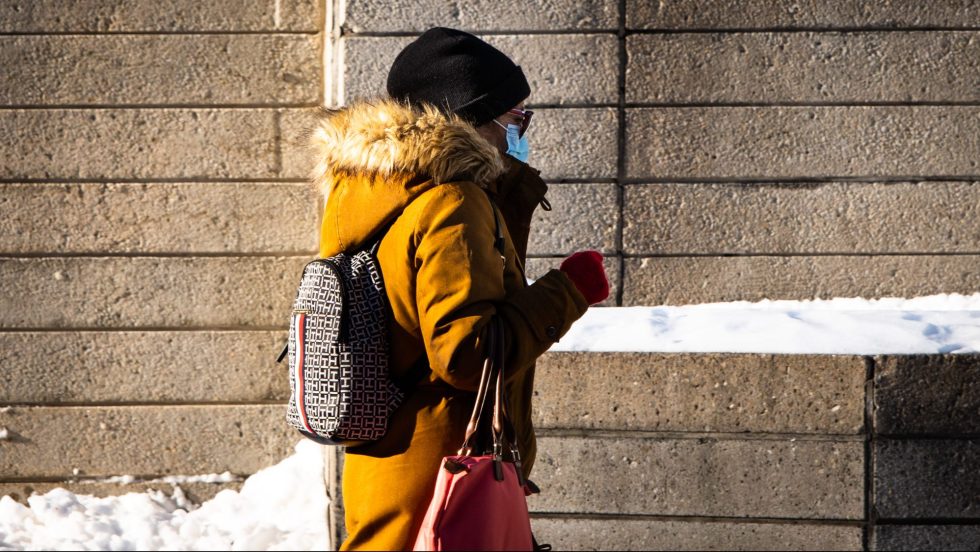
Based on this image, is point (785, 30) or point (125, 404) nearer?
point (785, 30)

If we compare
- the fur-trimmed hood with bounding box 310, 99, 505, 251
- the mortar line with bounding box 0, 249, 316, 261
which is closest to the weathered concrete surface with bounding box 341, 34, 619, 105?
the mortar line with bounding box 0, 249, 316, 261

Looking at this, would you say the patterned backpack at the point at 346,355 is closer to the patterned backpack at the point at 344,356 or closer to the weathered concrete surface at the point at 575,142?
the patterned backpack at the point at 344,356

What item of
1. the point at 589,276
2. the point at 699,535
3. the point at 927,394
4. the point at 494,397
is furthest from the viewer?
the point at 699,535

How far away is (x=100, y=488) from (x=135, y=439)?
0.99 ft

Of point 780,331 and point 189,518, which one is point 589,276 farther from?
point 189,518

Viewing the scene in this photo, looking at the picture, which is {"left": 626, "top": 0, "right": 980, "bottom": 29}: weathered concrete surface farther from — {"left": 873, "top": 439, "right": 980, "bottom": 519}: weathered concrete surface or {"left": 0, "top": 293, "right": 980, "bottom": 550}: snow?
{"left": 873, "top": 439, "right": 980, "bottom": 519}: weathered concrete surface

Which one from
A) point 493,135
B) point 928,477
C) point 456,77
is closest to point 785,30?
point 928,477

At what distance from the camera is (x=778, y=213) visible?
15.3 feet

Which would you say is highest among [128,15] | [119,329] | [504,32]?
[128,15]

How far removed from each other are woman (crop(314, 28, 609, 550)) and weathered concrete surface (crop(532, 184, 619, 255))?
2.16 meters

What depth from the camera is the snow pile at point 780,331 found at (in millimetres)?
3814

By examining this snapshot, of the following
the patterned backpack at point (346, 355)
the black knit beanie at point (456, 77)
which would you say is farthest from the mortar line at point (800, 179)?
the patterned backpack at point (346, 355)

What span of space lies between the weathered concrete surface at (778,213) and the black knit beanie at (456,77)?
2.29 metres

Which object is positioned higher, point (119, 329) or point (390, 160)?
point (390, 160)
